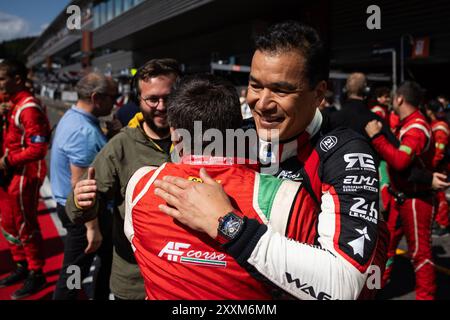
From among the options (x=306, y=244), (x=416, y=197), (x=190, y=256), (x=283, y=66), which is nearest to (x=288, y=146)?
(x=283, y=66)

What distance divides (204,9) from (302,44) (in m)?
15.3

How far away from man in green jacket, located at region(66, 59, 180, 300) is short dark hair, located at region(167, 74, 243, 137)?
0.88 meters

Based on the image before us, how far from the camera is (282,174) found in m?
1.40

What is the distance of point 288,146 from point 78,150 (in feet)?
6.64

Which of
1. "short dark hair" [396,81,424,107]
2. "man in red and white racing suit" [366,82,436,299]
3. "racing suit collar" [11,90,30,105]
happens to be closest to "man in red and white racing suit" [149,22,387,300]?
"man in red and white racing suit" [366,82,436,299]

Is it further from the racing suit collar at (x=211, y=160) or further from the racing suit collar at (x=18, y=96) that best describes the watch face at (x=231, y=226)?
the racing suit collar at (x=18, y=96)

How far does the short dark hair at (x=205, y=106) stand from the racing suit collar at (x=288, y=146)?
8.0 inches

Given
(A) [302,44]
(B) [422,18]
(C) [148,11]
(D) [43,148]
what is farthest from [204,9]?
(A) [302,44]

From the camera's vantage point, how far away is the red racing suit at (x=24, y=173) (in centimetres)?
362

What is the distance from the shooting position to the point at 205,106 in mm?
1265

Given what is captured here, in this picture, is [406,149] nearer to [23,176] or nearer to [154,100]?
[154,100]

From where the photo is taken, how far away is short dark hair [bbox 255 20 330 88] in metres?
1.34

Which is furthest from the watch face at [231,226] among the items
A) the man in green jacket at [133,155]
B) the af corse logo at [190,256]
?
the man in green jacket at [133,155]
